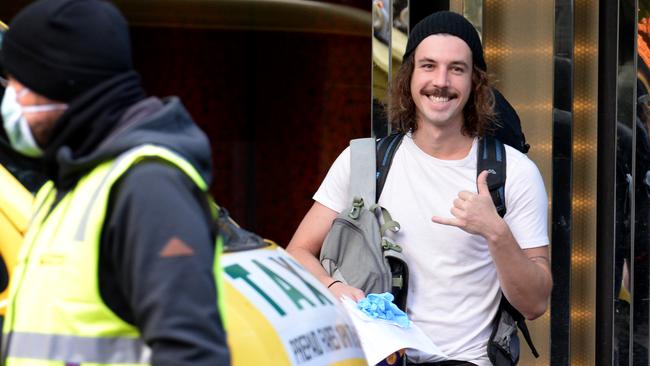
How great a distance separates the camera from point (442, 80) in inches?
155

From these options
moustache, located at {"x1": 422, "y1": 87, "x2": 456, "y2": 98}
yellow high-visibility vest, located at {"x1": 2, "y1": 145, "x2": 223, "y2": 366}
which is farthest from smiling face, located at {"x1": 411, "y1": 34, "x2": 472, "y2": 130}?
yellow high-visibility vest, located at {"x1": 2, "y1": 145, "x2": 223, "y2": 366}

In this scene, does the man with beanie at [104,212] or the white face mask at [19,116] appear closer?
the man with beanie at [104,212]

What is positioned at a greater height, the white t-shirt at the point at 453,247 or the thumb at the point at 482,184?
the thumb at the point at 482,184

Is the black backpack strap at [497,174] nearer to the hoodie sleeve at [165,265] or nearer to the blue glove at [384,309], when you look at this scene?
the blue glove at [384,309]

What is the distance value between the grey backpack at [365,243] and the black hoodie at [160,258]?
166 centimetres

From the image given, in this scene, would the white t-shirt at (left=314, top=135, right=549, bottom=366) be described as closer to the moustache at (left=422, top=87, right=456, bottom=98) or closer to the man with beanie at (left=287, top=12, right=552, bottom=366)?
the man with beanie at (left=287, top=12, right=552, bottom=366)

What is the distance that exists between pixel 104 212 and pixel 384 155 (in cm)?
199

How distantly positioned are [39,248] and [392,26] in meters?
4.17

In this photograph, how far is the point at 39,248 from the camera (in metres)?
2.25

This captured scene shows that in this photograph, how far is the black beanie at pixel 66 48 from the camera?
2225mm

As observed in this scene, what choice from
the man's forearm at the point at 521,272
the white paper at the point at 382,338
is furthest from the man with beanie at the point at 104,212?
the man's forearm at the point at 521,272

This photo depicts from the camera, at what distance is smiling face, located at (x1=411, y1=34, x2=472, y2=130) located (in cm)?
394

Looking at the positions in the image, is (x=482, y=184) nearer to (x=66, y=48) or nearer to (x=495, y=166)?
(x=495, y=166)

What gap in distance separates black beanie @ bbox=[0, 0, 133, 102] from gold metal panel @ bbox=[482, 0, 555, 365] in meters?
4.28
